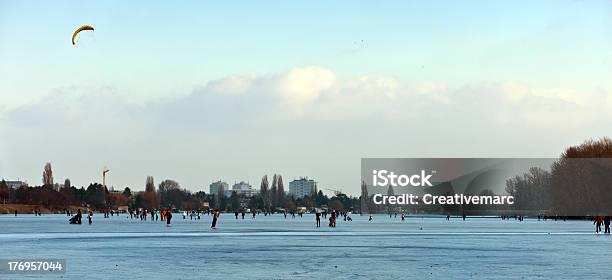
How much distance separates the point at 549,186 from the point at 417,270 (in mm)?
108561

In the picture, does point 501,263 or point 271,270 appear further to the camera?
point 501,263

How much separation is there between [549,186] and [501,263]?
104873mm

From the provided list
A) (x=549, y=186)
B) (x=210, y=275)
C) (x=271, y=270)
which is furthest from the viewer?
(x=549, y=186)

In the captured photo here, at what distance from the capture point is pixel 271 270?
24.7m

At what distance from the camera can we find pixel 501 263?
28.0m

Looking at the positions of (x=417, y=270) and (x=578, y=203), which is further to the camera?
(x=578, y=203)

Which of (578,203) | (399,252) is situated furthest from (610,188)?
(399,252)

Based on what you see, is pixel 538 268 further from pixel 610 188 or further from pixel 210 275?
pixel 610 188

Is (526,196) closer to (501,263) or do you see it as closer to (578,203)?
(578,203)

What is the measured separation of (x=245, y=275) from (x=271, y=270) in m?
1.64

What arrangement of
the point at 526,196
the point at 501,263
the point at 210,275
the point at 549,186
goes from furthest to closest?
1. the point at 526,196
2. the point at 549,186
3. the point at 501,263
4. the point at 210,275

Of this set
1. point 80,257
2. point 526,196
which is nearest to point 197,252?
point 80,257

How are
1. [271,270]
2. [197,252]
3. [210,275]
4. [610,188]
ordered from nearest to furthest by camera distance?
[210,275], [271,270], [197,252], [610,188]

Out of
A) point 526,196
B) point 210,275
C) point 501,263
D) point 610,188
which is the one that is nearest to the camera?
point 210,275
